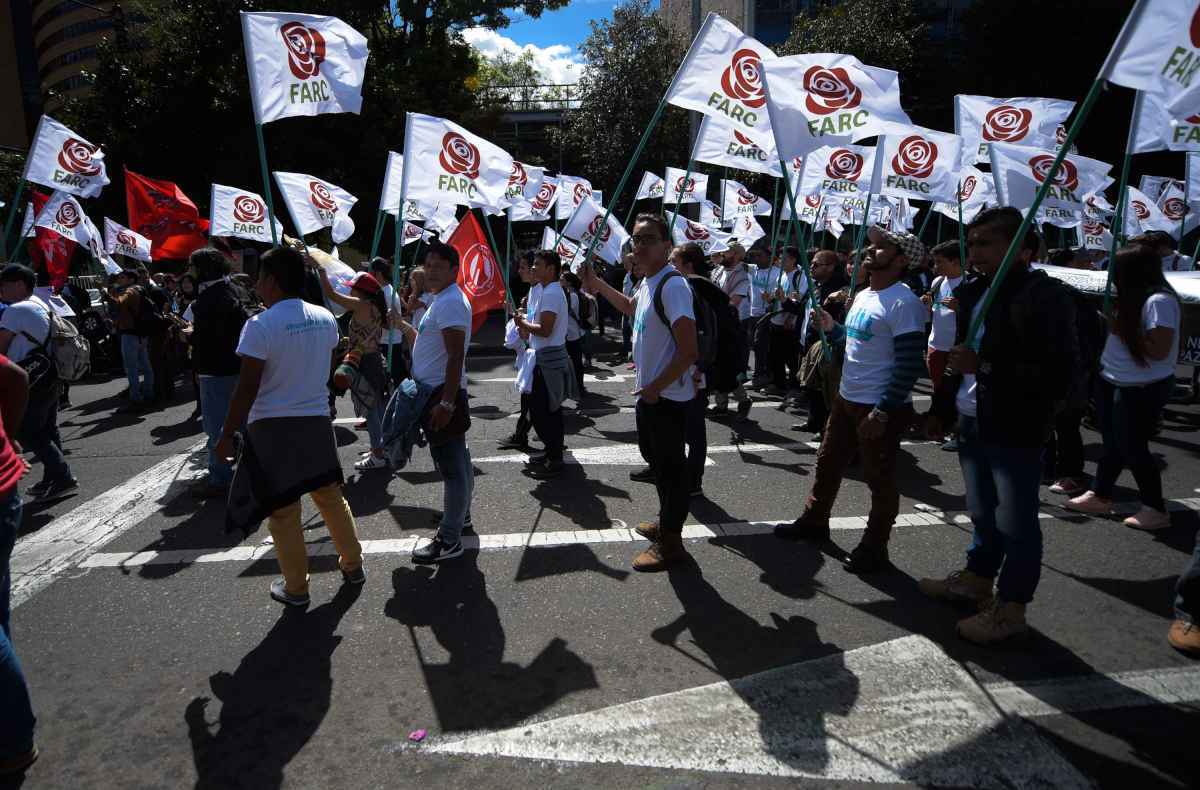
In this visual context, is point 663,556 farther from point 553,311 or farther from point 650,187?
point 650,187

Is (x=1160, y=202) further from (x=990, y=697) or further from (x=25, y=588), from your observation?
(x=25, y=588)

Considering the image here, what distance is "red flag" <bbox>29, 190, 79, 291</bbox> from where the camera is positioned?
10.9 meters

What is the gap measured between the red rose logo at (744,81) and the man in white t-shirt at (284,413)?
3.62 metres

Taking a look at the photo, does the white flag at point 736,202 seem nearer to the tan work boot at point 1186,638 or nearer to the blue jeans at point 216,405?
the blue jeans at point 216,405

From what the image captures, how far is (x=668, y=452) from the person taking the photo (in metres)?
4.21

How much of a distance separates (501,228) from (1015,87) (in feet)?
51.4

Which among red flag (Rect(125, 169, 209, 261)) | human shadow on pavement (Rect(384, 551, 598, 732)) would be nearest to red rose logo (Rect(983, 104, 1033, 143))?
human shadow on pavement (Rect(384, 551, 598, 732))

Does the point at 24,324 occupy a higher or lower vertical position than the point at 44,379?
higher

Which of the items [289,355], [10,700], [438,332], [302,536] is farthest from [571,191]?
[10,700]

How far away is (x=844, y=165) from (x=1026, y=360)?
724cm

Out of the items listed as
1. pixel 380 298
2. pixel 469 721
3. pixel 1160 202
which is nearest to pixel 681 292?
pixel 469 721

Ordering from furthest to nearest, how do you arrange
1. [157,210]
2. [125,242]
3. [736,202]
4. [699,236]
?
[736,202] → [125,242] → [699,236] → [157,210]

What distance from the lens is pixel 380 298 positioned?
6047 mm

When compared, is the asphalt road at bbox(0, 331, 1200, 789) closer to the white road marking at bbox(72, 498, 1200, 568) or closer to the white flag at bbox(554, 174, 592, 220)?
the white road marking at bbox(72, 498, 1200, 568)
